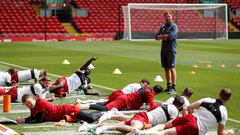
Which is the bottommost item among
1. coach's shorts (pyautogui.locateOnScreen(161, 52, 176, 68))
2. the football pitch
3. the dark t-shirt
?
the football pitch

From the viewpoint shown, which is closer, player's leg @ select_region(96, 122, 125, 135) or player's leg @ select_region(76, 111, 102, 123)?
player's leg @ select_region(96, 122, 125, 135)

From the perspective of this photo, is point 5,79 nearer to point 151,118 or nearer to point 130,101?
point 130,101

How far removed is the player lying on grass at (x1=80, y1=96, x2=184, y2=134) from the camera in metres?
10.8

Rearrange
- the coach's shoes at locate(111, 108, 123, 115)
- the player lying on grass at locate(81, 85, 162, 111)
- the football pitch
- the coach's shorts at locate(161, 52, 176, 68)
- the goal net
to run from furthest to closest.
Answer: the goal net
the coach's shorts at locate(161, 52, 176, 68)
the football pitch
the player lying on grass at locate(81, 85, 162, 111)
the coach's shoes at locate(111, 108, 123, 115)

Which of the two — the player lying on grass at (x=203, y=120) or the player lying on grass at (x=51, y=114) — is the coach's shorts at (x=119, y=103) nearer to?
the player lying on grass at (x=51, y=114)

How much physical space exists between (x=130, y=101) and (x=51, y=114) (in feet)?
6.59

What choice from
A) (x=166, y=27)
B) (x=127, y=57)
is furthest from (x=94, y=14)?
(x=166, y=27)

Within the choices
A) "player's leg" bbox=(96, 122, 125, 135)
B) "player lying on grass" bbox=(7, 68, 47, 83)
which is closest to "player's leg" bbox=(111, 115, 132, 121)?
"player's leg" bbox=(96, 122, 125, 135)

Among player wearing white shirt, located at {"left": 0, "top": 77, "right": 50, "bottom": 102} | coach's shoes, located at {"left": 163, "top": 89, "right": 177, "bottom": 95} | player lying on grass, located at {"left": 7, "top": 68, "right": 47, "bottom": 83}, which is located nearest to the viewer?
player wearing white shirt, located at {"left": 0, "top": 77, "right": 50, "bottom": 102}

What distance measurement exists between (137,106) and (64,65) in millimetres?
12128

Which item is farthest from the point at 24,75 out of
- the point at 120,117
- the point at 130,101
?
the point at 120,117

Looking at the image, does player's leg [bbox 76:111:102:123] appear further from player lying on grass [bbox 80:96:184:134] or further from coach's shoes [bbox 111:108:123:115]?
player lying on grass [bbox 80:96:184:134]

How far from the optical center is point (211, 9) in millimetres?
53906

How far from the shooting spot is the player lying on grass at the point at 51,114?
461 inches
